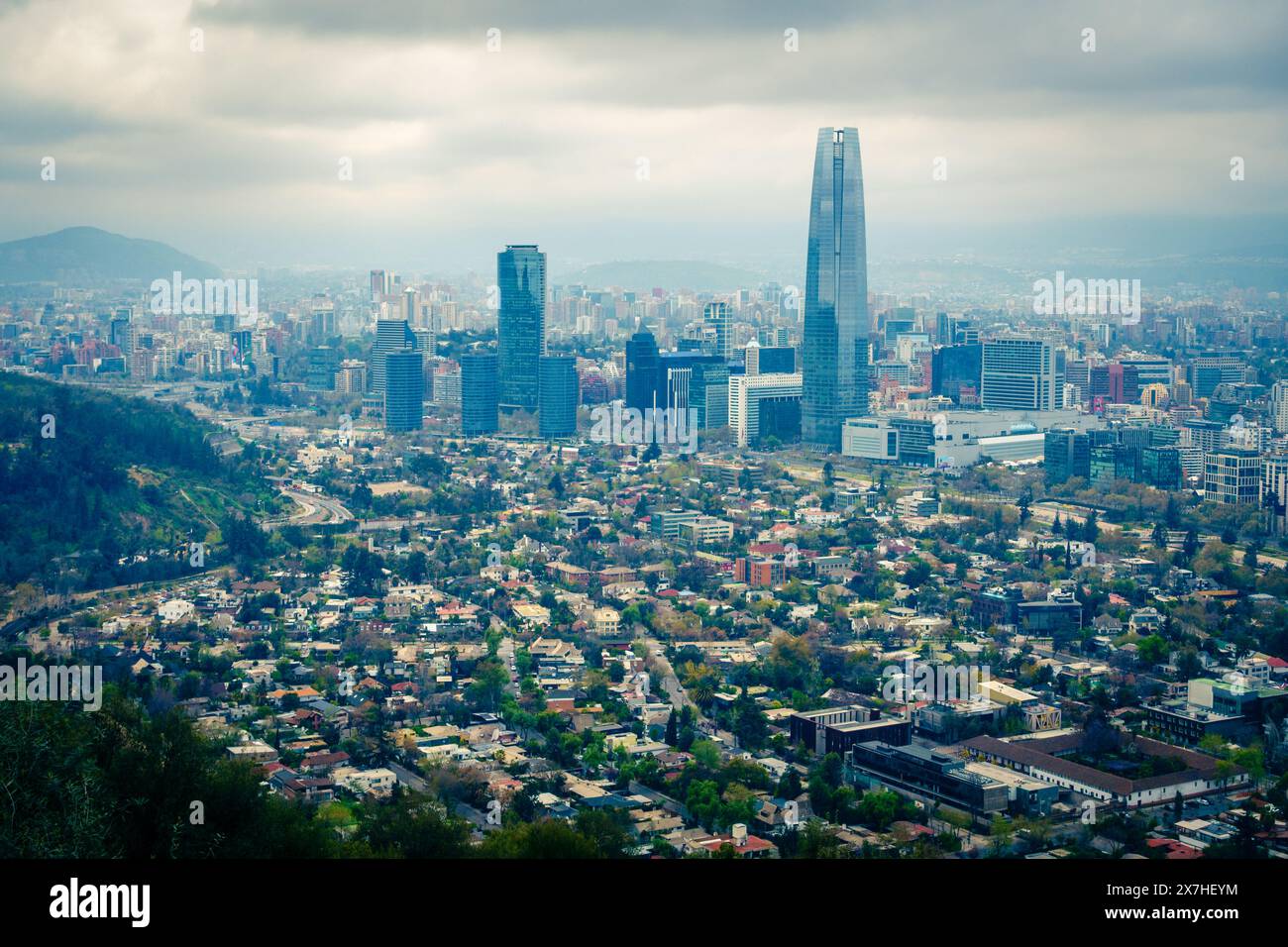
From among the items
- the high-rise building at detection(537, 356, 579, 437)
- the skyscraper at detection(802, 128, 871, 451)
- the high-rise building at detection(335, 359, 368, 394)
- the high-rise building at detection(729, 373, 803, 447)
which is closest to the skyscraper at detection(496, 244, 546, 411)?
the high-rise building at detection(537, 356, 579, 437)

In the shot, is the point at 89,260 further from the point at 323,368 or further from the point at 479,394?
the point at 479,394

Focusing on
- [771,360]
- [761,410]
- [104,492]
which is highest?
[771,360]

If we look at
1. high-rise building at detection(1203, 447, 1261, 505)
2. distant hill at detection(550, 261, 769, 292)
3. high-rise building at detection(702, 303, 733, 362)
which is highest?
distant hill at detection(550, 261, 769, 292)

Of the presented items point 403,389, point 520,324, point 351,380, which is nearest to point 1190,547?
point 403,389

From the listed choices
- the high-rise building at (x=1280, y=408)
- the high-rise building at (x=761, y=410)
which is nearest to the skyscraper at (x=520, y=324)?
the high-rise building at (x=761, y=410)

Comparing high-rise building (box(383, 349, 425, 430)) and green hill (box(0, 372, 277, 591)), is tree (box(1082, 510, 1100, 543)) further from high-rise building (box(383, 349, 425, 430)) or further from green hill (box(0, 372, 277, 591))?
high-rise building (box(383, 349, 425, 430))

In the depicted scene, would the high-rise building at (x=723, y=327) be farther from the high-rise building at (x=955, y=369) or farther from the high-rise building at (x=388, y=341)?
the high-rise building at (x=388, y=341)

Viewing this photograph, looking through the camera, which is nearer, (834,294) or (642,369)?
(642,369)
